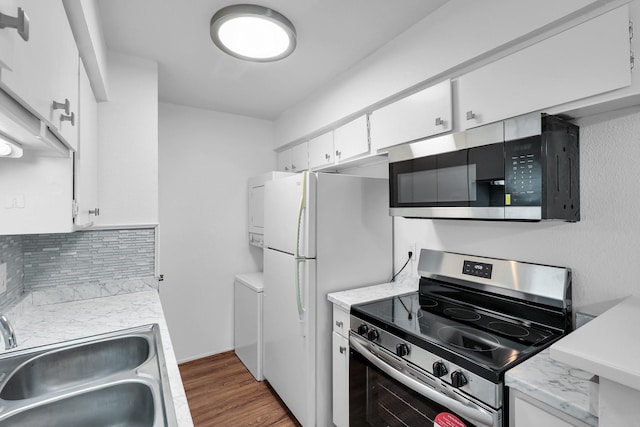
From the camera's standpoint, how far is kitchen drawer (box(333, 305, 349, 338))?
5.97 ft

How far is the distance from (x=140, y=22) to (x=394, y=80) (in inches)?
58.4

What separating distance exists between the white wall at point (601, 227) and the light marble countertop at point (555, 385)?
471 mm

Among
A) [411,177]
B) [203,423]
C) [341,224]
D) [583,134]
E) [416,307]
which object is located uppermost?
[583,134]

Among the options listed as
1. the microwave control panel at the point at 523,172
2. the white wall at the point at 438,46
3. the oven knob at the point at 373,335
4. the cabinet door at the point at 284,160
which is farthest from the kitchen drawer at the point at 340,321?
the cabinet door at the point at 284,160

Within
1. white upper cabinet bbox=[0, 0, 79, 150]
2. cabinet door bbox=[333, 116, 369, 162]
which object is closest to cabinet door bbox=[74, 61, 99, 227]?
white upper cabinet bbox=[0, 0, 79, 150]

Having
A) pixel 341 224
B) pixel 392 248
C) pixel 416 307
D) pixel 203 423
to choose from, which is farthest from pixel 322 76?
pixel 203 423

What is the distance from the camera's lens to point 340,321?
6.16ft

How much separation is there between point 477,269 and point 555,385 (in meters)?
0.78

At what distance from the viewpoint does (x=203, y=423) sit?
2.12 meters

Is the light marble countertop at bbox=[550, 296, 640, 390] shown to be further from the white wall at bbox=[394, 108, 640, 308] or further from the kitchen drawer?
the kitchen drawer

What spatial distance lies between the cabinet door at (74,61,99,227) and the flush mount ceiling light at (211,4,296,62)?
2.34ft

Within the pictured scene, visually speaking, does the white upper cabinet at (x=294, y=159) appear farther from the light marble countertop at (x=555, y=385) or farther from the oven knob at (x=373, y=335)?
the light marble countertop at (x=555, y=385)

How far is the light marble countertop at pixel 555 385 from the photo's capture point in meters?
0.86

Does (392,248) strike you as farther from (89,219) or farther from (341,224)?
(89,219)
